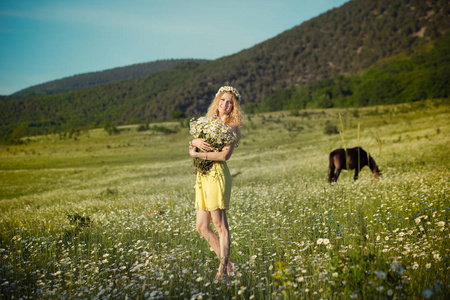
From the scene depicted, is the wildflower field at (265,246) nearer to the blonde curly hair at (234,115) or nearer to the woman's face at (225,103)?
the blonde curly hair at (234,115)

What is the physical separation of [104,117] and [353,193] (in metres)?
184

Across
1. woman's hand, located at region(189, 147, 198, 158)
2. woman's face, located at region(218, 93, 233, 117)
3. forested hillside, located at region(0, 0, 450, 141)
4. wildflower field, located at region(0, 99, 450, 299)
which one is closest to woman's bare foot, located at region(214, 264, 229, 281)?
wildflower field, located at region(0, 99, 450, 299)

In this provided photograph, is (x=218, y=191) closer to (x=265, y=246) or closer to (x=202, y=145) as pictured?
(x=202, y=145)

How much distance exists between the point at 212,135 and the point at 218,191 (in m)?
0.92

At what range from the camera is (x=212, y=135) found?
4168 millimetres

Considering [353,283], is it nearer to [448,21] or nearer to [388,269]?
[388,269]

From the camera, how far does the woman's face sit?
178 inches

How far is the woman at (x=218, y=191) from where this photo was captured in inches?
164

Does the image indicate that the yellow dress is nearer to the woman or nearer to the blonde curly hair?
the woman

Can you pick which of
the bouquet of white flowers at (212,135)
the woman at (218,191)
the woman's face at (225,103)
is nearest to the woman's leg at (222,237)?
the woman at (218,191)

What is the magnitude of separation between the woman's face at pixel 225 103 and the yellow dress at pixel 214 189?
94 cm

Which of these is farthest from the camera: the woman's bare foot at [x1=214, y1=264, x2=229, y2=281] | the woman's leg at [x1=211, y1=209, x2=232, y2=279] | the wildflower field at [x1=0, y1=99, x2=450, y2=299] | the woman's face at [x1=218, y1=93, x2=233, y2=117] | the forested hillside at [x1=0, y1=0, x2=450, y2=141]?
the forested hillside at [x1=0, y1=0, x2=450, y2=141]

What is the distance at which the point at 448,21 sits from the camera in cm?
15538

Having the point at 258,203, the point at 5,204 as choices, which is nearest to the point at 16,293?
the point at 258,203
